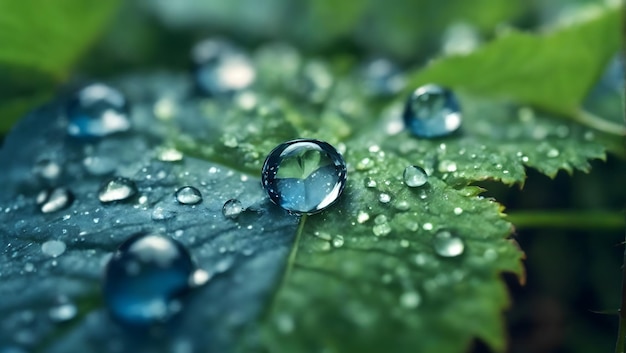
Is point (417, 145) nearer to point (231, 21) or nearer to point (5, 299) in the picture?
point (5, 299)

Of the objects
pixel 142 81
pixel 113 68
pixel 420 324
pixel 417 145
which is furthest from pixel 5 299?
pixel 113 68

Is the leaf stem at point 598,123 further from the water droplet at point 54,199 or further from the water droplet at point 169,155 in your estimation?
the water droplet at point 54,199

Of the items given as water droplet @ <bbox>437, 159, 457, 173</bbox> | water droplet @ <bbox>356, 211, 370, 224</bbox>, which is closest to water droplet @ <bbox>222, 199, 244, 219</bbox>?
water droplet @ <bbox>356, 211, 370, 224</bbox>

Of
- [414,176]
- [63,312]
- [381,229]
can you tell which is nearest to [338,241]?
[381,229]

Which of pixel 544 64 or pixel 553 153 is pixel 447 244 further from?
pixel 544 64

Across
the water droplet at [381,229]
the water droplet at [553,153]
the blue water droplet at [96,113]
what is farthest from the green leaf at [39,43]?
the water droplet at [553,153]

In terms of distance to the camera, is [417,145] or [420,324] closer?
[420,324]
